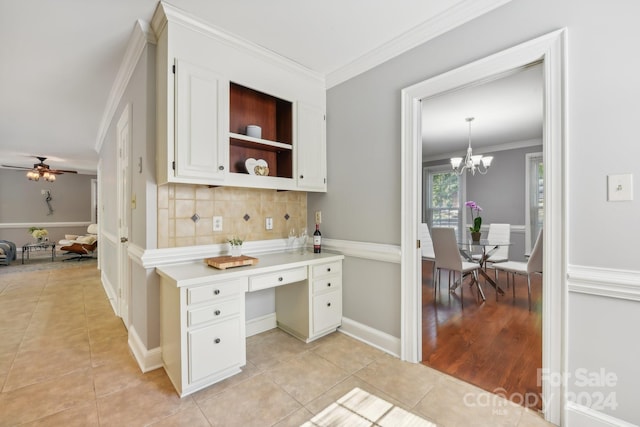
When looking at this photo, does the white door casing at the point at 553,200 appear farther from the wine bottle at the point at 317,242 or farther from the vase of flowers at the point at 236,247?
the vase of flowers at the point at 236,247

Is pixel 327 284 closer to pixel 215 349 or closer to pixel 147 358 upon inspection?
pixel 215 349

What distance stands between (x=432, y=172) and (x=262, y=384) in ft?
20.9

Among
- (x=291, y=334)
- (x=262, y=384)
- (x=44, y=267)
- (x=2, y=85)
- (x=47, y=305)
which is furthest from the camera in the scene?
(x=44, y=267)

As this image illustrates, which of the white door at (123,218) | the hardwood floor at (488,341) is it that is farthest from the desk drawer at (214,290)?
the hardwood floor at (488,341)

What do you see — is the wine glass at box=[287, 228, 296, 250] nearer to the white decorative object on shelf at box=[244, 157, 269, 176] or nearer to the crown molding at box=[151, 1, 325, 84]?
the white decorative object on shelf at box=[244, 157, 269, 176]

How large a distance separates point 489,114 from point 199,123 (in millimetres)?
3896

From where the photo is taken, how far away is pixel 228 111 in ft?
7.14

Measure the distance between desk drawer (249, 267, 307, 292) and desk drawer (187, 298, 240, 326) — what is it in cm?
18

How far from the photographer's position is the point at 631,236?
1356mm

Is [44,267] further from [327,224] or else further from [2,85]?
[327,224]

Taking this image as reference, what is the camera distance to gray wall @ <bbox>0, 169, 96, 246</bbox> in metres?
7.73

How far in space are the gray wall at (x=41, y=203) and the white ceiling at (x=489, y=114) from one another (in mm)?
9904

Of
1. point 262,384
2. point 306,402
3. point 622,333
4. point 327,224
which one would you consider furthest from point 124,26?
point 622,333

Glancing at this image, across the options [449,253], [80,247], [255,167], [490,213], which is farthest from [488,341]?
[80,247]
